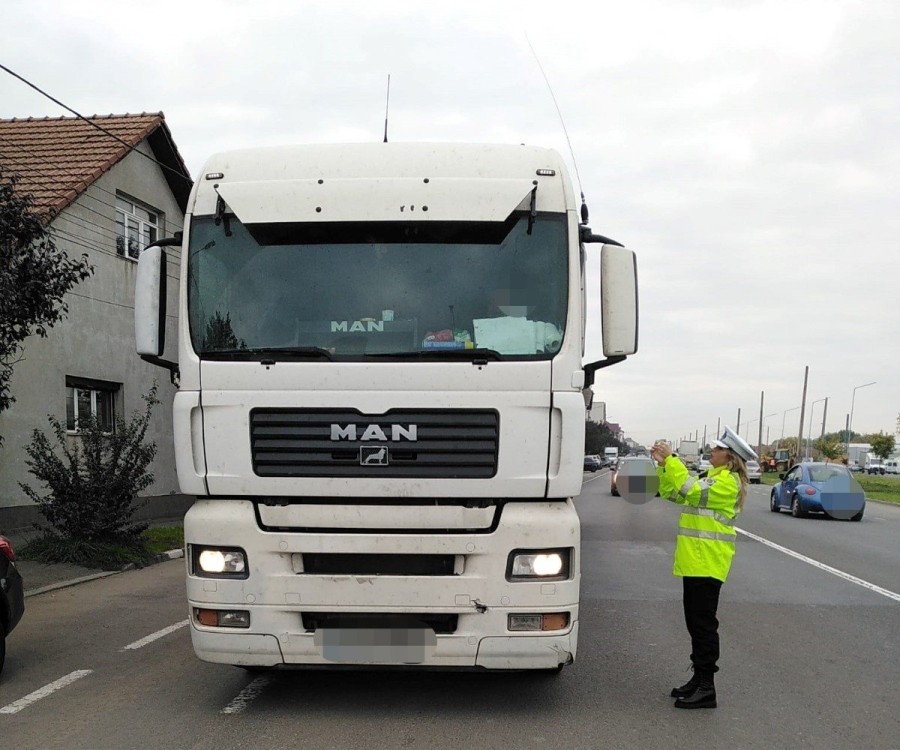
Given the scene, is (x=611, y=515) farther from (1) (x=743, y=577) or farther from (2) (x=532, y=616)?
(2) (x=532, y=616)

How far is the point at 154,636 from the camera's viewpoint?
7777mm

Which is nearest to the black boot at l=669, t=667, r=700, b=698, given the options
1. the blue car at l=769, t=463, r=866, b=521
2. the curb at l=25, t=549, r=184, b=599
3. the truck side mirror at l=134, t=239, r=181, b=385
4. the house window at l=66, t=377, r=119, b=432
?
the truck side mirror at l=134, t=239, r=181, b=385

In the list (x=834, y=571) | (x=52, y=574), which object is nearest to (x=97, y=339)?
(x=52, y=574)

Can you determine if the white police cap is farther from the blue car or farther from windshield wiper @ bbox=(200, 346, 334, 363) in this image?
the blue car

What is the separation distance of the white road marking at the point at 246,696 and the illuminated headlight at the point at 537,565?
185 centimetres

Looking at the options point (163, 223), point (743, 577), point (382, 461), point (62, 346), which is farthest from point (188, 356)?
point (163, 223)

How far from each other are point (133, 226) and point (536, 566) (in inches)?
687

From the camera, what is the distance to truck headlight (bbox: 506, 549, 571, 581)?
496cm

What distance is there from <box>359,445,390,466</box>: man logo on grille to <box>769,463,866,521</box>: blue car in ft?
66.5

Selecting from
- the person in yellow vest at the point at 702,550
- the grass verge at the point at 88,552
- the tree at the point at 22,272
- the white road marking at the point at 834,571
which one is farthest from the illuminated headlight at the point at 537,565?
the grass verge at the point at 88,552

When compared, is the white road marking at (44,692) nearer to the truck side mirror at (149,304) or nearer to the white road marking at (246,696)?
the white road marking at (246,696)

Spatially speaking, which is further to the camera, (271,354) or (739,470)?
(739,470)

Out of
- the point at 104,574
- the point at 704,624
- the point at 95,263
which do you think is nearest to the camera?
the point at 704,624

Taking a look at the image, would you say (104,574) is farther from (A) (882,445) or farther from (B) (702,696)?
(A) (882,445)
